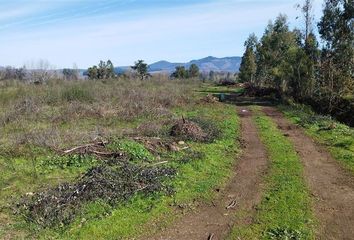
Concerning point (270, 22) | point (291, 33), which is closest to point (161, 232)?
point (291, 33)

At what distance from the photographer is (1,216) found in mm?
9500

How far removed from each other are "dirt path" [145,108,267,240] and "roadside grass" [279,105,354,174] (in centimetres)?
267

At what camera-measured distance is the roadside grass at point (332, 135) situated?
1524 cm

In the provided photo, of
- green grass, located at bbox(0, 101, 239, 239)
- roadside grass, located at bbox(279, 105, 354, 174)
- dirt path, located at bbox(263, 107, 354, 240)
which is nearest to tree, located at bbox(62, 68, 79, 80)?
roadside grass, located at bbox(279, 105, 354, 174)

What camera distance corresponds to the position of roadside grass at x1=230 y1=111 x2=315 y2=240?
8.76 m

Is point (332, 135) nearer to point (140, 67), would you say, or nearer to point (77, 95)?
point (77, 95)

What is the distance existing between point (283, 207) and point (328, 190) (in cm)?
217

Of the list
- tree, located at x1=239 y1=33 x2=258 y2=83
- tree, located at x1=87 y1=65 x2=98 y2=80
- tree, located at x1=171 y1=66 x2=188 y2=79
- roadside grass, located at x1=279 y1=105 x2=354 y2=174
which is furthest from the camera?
tree, located at x1=171 y1=66 x2=188 y2=79

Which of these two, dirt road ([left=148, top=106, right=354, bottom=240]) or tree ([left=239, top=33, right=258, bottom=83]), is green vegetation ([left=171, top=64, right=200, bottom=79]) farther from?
dirt road ([left=148, top=106, right=354, bottom=240])

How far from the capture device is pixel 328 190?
11688 mm

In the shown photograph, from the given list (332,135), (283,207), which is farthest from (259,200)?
(332,135)

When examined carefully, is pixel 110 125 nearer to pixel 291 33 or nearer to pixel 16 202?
pixel 16 202

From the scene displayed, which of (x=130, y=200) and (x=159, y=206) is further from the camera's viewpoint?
(x=130, y=200)

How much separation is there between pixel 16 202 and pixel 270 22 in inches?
2076
